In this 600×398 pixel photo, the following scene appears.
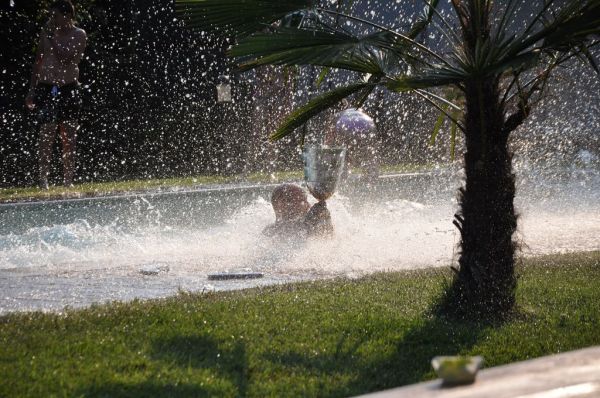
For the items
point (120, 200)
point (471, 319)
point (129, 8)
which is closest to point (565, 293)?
point (471, 319)

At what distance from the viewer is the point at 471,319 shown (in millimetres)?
4203

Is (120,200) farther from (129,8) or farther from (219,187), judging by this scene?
(129,8)

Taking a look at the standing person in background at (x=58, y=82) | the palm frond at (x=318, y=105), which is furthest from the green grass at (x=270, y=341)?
the standing person in background at (x=58, y=82)

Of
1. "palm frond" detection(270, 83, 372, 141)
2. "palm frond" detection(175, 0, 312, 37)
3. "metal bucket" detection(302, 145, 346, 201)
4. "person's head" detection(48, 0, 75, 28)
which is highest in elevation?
"person's head" detection(48, 0, 75, 28)

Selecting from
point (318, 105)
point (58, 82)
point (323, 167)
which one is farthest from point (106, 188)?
point (318, 105)

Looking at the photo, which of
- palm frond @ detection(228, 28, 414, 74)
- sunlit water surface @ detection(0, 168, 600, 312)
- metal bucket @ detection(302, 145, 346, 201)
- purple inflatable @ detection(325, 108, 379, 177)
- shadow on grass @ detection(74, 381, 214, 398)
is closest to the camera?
shadow on grass @ detection(74, 381, 214, 398)

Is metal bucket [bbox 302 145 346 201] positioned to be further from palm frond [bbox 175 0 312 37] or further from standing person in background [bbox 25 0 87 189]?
standing person in background [bbox 25 0 87 189]

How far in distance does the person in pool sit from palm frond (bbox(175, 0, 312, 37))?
11.4ft

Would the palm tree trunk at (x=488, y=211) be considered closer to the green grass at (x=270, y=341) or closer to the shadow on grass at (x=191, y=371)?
the green grass at (x=270, y=341)

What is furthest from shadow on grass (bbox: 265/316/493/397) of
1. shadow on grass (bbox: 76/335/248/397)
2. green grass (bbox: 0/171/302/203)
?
green grass (bbox: 0/171/302/203)

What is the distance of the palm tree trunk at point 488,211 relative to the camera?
13.6 feet

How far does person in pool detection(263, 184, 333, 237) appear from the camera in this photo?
7484 mm

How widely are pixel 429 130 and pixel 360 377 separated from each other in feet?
48.7

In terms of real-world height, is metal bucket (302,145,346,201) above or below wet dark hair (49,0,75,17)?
below
